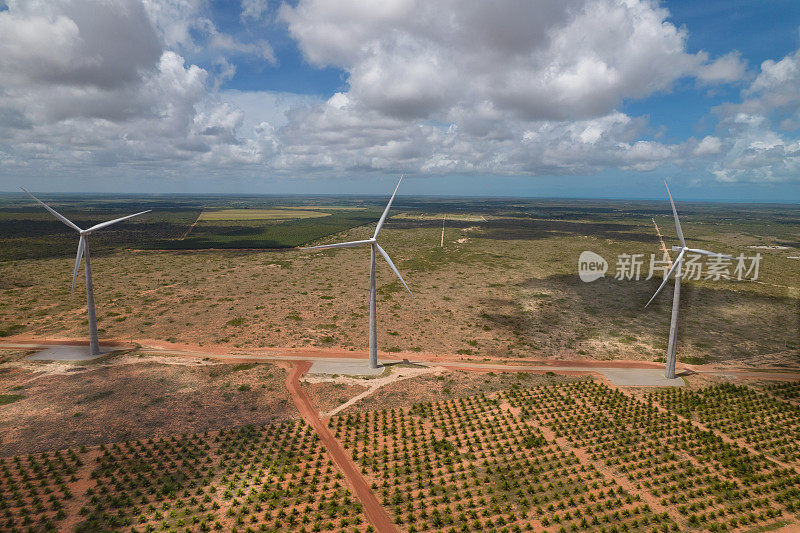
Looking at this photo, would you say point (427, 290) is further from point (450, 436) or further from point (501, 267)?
point (450, 436)

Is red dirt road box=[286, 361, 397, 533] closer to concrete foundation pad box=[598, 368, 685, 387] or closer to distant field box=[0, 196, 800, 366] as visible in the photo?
distant field box=[0, 196, 800, 366]

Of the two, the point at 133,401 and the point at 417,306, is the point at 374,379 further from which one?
the point at 417,306

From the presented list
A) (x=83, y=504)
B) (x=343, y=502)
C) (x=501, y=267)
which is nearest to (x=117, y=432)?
(x=83, y=504)

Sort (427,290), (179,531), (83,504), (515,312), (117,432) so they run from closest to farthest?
(179,531)
(83,504)
(117,432)
(515,312)
(427,290)

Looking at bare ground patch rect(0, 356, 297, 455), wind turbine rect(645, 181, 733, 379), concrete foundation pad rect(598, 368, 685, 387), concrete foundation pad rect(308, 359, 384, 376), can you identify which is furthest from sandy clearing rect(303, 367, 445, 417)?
wind turbine rect(645, 181, 733, 379)

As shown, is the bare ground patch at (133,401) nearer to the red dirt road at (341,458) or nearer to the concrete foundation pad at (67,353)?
the red dirt road at (341,458)

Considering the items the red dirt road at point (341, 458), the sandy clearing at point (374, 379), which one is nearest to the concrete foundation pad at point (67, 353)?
the red dirt road at point (341, 458)

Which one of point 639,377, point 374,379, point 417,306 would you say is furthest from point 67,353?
point 639,377
